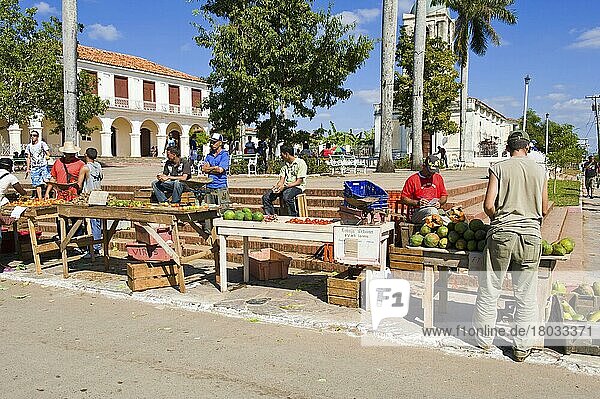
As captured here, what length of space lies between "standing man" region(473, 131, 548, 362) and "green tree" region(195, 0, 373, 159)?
15.4 m

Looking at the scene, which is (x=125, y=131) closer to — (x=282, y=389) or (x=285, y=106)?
(x=285, y=106)

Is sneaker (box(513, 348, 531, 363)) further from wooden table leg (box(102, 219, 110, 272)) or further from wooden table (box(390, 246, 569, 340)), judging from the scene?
wooden table leg (box(102, 219, 110, 272))

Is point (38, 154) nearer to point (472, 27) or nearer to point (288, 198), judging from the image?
point (288, 198)

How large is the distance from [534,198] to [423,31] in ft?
58.5

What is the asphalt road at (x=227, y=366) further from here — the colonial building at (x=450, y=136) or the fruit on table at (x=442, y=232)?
the colonial building at (x=450, y=136)

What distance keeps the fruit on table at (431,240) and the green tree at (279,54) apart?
1493 cm

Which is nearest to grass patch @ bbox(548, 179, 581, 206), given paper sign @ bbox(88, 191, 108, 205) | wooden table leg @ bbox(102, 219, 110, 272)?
wooden table leg @ bbox(102, 219, 110, 272)

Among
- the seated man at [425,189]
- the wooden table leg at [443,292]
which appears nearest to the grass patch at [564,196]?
the seated man at [425,189]

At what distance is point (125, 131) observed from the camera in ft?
163

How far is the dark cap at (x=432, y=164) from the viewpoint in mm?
7455

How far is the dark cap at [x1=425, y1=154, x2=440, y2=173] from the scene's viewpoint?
7455mm

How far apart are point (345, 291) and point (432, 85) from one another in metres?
27.6

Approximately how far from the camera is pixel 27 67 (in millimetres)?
27328

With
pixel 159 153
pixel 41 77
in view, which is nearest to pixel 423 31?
pixel 41 77
